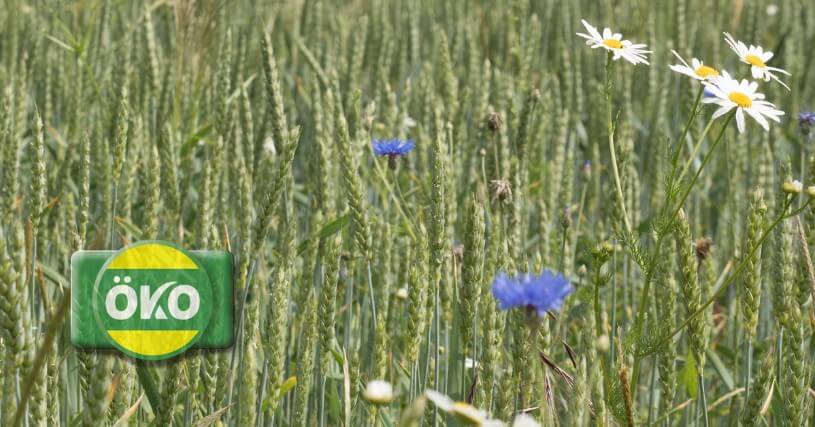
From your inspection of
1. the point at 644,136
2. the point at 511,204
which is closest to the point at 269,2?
the point at 644,136

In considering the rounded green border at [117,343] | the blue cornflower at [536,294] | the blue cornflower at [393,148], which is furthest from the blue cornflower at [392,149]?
the blue cornflower at [536,294]

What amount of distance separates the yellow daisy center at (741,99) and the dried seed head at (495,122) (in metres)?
0.56

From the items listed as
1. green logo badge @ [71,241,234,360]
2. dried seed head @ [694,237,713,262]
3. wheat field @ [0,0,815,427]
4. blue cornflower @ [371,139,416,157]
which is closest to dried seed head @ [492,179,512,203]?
wheat field @ [0,0,815,427]

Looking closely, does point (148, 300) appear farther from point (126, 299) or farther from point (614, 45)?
point (614, 45)

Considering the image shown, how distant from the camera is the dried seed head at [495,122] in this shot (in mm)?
1817

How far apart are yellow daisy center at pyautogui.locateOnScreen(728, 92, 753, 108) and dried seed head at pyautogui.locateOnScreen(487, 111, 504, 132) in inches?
22.2

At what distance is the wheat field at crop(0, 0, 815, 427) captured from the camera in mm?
1111

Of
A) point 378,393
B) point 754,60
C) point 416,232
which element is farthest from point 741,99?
point 378,393

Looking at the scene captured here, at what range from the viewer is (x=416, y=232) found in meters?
1.46

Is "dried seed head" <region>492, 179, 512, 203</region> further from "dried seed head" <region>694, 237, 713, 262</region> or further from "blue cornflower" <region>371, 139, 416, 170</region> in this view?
"dried seed head" <region>694, 237, 713, 262</region>

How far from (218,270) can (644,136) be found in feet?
6.50

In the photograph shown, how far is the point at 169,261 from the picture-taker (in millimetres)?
1043

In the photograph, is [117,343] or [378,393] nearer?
[378,393]

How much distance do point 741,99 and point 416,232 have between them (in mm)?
493
